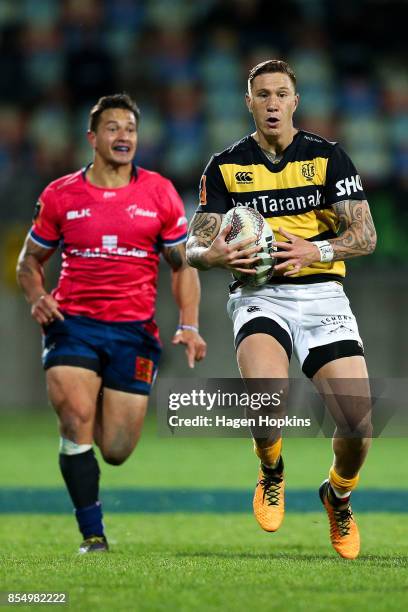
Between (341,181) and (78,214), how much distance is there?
164cm

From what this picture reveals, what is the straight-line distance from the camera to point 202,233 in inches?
256

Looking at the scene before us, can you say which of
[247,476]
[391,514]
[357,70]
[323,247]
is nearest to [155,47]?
[357,70]

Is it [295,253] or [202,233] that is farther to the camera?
[202,233]

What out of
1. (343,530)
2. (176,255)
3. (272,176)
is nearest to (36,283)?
(176,255)

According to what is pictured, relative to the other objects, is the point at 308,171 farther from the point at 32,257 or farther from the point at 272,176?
the point at 32,257

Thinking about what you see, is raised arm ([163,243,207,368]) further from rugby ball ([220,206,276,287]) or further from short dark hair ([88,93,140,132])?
rugby ball ([220,206,276,287])

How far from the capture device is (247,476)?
1109 cm

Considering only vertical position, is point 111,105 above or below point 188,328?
above

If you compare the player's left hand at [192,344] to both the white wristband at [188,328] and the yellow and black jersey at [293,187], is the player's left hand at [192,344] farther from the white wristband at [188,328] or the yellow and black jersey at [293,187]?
the yellow and black jersey at [293,187]

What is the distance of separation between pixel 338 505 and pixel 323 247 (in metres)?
1.39

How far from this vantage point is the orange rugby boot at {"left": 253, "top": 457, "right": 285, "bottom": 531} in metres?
6.49

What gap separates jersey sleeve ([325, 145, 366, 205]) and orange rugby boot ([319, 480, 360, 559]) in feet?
5.04

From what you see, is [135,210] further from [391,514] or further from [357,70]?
[357,70]

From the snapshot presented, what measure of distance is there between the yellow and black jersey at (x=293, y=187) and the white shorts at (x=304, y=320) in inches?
3.2
